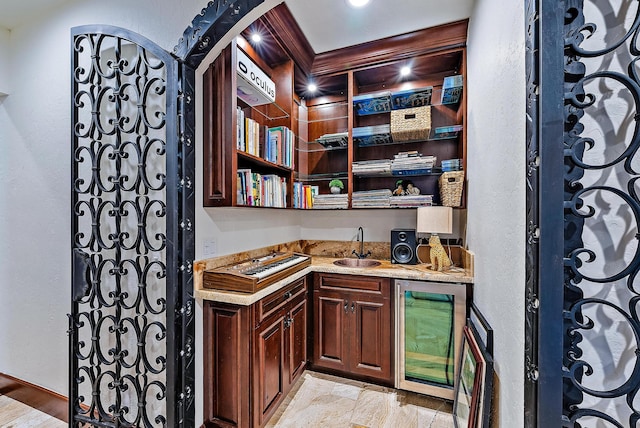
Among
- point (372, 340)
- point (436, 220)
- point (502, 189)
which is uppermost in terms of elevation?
point (502, 189)

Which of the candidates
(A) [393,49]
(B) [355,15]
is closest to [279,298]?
(B) [355,15]

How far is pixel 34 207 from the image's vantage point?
6.23 feet

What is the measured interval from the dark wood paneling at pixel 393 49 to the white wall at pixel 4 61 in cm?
239

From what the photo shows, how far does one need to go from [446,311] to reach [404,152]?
1488mm

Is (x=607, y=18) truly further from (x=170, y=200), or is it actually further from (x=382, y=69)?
(x=382, y=69)

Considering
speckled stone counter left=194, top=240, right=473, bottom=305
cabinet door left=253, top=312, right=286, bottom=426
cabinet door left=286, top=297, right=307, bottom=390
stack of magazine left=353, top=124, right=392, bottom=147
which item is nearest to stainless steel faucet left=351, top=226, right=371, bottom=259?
speckled stone counter left=194, top=240, right=473, bottom=305

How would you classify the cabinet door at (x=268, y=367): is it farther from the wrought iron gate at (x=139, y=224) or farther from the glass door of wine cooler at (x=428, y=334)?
the glass door of wine cooler at (x=428, y=334)

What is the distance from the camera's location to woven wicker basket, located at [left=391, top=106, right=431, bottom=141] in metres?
2.31

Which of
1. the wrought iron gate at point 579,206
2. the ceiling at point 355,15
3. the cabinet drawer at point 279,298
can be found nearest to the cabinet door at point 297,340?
the cabinet drawer at point 279,298

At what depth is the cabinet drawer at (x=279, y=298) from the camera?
1668mm

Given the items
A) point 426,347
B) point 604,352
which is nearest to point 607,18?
point 604,352

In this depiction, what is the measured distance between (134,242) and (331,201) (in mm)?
1642

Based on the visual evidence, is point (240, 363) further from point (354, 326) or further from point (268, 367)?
point (354, 326)

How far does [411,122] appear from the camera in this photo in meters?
2.34
